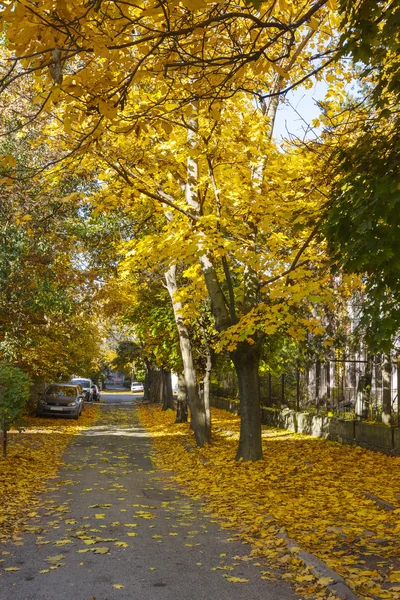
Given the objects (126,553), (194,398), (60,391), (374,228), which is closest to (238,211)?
(194,398)

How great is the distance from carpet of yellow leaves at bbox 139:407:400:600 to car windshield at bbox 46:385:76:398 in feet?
44.3

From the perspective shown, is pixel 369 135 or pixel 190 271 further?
pixel 190 271

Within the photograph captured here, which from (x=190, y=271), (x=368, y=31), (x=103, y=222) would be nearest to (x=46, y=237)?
(x=103, y=222)

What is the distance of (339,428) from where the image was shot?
61.0ft

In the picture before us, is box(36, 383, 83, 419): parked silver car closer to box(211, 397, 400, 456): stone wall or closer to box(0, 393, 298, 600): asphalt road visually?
box(211, 397, 400, 456): stone wall

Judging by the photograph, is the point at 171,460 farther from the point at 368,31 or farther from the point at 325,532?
the point at 368,31

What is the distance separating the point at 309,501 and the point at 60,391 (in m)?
23.4

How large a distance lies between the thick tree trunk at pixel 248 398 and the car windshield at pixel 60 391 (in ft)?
60.4

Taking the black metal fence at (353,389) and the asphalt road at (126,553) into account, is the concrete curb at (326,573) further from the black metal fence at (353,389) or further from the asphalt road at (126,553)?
the black metal fence at (353,389)

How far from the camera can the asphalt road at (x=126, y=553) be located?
5738 millimetres

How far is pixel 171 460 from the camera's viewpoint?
54.6ft

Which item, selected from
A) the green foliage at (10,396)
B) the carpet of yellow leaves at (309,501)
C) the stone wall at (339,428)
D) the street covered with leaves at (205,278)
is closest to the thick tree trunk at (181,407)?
the street covered with leaves at (205,278)

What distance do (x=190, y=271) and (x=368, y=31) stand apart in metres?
9.80

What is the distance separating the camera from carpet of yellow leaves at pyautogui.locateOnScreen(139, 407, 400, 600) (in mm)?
6508
